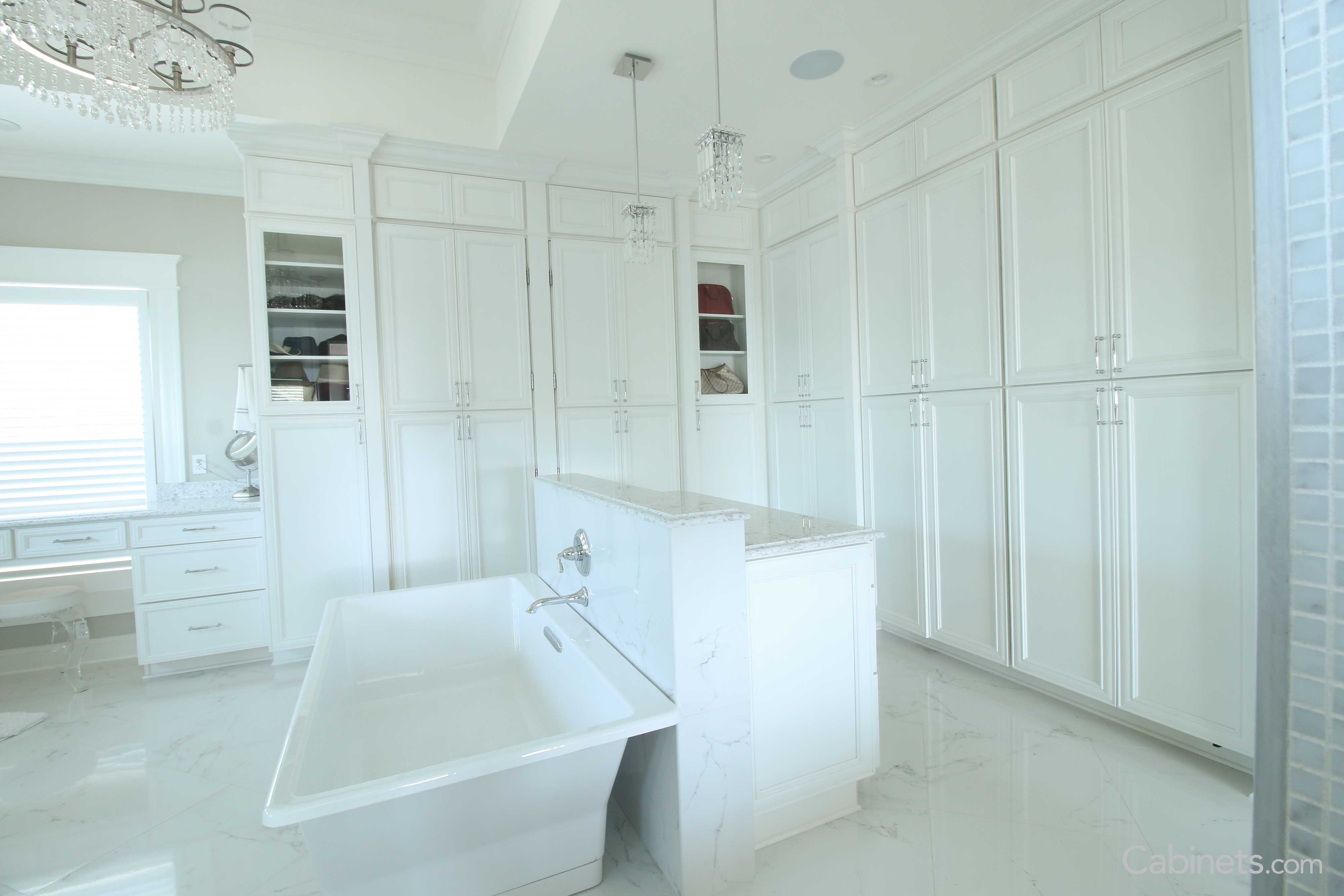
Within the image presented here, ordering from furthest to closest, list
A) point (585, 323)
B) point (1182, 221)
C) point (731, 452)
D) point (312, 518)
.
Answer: point (731, 452)
point (585, 323)
point (312, 518)
point (1182, 221)

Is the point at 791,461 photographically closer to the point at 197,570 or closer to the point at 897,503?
the point at 897,503

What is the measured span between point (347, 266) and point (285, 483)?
1.13 meters

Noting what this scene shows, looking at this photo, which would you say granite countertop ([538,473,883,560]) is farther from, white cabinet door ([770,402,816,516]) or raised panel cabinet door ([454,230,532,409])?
white cabinet door ([770,402,816,516])

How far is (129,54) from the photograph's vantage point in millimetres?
1596

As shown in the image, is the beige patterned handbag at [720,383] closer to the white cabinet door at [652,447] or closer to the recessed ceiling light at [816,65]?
the white cabinet door at [652,447]

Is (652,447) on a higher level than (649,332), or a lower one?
lower

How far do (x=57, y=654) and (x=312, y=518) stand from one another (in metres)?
1.58

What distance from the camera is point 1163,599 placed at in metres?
2.02

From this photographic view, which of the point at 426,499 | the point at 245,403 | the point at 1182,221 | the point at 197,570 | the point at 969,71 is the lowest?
the point at 197,570

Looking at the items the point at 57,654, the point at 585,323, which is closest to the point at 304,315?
the point at 585,323

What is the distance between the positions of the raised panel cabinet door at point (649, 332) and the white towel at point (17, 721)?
2982 millimetres

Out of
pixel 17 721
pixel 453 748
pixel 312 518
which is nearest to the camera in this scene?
pixel 453 748

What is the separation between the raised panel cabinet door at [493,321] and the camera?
3.37m

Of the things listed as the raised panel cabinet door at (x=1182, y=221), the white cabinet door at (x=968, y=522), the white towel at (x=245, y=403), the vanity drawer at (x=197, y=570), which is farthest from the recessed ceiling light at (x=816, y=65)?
the vanity drawer at (x=197, y=570)
